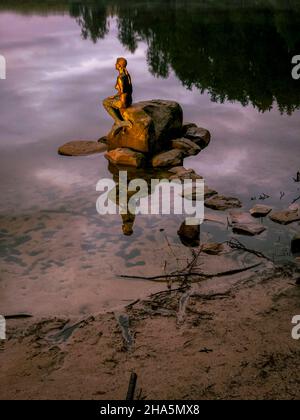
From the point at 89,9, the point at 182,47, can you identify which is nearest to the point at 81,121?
the point at 182,47

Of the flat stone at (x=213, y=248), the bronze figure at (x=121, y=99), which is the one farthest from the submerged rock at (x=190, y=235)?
the bronze figure at (x=121, y=99)

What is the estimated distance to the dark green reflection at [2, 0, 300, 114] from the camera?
21.2 metres

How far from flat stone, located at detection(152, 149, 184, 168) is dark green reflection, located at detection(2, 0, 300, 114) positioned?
730 cm

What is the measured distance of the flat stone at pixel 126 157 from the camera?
490 inches

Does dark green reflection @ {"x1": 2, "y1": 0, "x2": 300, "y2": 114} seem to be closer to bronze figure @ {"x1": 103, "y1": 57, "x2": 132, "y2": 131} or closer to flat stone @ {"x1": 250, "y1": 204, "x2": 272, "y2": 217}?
bronze figure @ {"x1": 103, "y1": 57, "x2": 132, "y2": 131}

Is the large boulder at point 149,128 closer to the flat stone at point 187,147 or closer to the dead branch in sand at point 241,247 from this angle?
the flat stone at point 187,147

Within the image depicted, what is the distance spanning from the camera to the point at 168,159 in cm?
1255

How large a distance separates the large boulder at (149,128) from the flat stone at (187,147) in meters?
0.26

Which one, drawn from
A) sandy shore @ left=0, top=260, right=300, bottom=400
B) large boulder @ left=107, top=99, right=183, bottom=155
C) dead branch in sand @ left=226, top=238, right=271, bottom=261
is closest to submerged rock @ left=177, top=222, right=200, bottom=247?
dead branch in sand @ left=226, top=238, right=271, bottom=261

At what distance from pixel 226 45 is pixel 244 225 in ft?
81.3

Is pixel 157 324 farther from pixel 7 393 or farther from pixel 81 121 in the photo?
pixel 81 121

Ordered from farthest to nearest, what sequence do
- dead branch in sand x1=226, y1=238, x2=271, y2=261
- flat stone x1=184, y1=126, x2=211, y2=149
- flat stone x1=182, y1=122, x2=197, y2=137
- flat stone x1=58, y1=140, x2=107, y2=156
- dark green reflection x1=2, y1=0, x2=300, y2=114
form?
dark green reflection x1=2, y1=0, x2=300, y2=114 < flat stone x1=182, y1=122, x2=197, y2=137 < flat stone x1=184, y1=126, x2=211, y2=149 < flat stone x1=58, y1=140, x2=107, y2=156 < dead branch in sand x1=226, y1=238, x2=271, y2=261

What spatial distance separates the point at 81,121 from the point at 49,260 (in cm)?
1024

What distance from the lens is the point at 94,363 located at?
5539 millimetres
